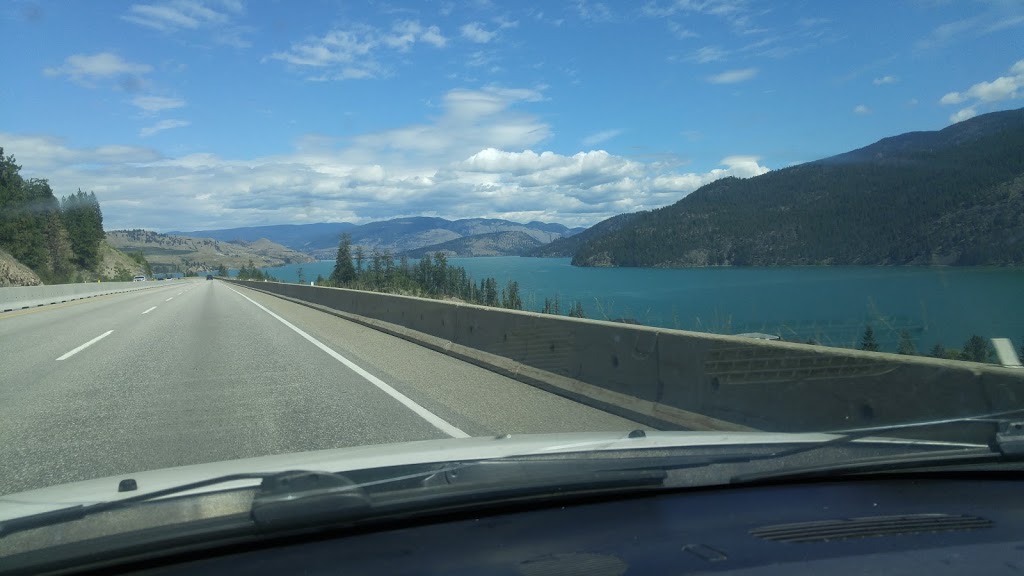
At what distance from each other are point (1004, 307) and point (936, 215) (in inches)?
376

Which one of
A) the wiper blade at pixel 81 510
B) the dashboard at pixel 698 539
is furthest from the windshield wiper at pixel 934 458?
the wiper blade at pixel 81 510

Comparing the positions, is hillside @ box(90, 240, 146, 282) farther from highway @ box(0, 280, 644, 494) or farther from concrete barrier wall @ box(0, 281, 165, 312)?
highway @ box(0, 280, 644, 494)

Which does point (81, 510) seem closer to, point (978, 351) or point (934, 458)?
point (934, 458)

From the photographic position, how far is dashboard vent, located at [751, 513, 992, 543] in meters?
2.71

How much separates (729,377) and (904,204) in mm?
24931

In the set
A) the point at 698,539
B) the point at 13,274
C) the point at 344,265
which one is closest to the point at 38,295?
the point at 344,265

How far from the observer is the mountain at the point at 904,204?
19.4 m

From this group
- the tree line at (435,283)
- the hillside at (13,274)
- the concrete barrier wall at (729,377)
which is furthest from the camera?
the hillside at (13,274)

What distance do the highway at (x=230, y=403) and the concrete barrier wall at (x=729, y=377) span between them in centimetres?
38

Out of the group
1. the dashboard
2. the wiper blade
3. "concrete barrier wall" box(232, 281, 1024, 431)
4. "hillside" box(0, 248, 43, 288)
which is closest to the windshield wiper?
the dashboard

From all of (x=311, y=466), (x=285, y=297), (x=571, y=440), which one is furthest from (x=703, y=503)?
(x=285, y=297)

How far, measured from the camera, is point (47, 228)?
103000 millimetres

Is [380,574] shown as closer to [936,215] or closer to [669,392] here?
[669,392]

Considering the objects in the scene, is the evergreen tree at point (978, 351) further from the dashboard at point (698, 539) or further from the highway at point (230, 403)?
the dashboard at point (698, 539)
